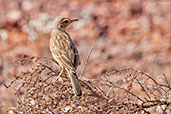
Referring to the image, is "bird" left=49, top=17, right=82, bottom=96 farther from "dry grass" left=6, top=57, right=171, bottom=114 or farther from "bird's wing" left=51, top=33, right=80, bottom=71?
"dry grass" left=6, top=57, right=171, bottom=114

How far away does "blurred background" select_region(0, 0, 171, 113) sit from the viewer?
14383 mm

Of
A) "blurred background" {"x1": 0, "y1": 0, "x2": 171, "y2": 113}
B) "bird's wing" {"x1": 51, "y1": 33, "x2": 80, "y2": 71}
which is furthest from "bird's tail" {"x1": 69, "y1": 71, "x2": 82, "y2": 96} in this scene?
"blurred background" {"x1": 0, "y1": 0, "x2": 171, "y2": 113}

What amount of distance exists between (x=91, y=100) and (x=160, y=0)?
12754 millimetres

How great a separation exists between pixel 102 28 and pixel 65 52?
396 inches

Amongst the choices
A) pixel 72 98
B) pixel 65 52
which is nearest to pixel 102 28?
pixel 65 52

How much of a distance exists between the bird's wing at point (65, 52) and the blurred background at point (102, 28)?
20.6 feet

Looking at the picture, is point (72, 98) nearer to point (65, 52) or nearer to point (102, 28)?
point (65, 52)

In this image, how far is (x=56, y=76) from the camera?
552 centimetres

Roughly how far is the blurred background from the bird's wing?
20.6ft

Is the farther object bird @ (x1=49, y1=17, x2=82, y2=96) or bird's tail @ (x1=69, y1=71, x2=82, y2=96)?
bird @ (x1=49, y1=17, x2=82, y2=96)

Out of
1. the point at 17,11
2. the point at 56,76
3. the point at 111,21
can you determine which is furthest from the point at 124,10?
the point at 56,76

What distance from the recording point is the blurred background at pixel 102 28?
47.2ft

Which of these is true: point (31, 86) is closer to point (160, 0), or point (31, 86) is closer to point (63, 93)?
point (63, 93)

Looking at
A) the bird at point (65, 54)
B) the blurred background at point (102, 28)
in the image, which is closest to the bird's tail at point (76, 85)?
the bird at point (65, 54)
